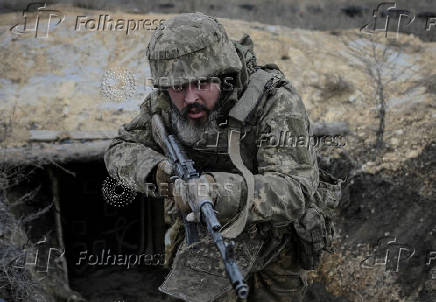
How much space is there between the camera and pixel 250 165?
3416 millimetres

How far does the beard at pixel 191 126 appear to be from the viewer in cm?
339

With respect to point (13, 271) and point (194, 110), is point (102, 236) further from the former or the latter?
point (194, 110)

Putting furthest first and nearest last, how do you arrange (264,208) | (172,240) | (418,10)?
(418,10), (172,240), (264,208)

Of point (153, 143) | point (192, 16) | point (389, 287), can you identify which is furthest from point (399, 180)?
point (192, 16)

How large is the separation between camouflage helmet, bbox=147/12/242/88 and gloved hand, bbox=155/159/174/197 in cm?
45

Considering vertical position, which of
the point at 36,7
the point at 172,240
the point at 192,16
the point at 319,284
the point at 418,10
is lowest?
the point at 319,284

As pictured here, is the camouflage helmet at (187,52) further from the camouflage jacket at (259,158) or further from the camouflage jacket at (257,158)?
the camouflage jacket at (259,158)

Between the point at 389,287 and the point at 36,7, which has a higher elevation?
the point at 36,7

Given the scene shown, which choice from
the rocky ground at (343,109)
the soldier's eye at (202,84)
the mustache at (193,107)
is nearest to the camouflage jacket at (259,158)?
the mustache at (193,107)

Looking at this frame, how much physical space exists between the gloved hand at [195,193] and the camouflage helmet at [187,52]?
610 millimetres

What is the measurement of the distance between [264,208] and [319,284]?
2.92 meters

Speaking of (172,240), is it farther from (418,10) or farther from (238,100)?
(418,10)

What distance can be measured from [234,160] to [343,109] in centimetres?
383

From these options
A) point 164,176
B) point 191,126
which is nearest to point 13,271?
point 164,176
